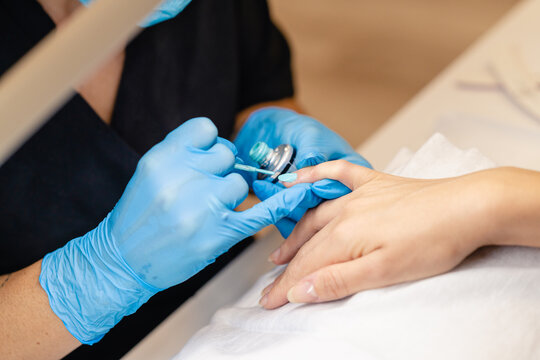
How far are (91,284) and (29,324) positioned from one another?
0.12m

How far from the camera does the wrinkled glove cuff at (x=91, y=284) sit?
65 centimetres

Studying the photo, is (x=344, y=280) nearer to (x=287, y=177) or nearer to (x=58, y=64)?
(x=287, y=177)

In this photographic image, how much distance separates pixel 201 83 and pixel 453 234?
2.07 ft

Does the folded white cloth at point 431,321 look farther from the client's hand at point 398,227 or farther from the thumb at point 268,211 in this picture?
the thumb at point 268,211

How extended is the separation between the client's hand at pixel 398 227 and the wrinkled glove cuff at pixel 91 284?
0.71 ft

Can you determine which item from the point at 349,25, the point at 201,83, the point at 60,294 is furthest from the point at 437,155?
the point at 349,25

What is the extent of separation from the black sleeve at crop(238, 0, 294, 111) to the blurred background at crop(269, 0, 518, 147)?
0.91 metres

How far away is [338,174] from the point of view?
2.32 feet

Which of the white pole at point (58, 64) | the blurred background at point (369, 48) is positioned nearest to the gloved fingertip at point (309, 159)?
the white pole at point (58, 64)

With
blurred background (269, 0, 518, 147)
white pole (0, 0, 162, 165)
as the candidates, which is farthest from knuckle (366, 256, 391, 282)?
blurred background (269, 0, 518, 147)

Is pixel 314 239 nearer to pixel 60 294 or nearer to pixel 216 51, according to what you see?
pixel 60 294

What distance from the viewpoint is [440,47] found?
2.37 meters

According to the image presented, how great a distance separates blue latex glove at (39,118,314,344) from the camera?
62cm

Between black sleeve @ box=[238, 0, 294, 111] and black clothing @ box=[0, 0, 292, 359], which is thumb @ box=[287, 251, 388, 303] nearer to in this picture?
black clothing @ box=[0, 0, 292, 359]
